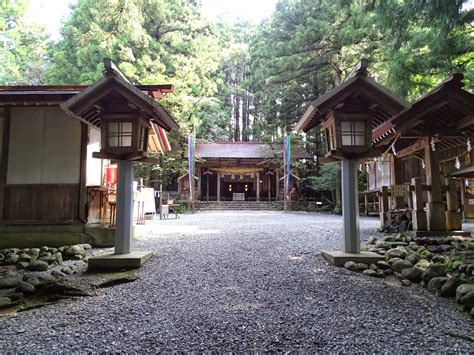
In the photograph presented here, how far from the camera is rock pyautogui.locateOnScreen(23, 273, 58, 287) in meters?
3.68

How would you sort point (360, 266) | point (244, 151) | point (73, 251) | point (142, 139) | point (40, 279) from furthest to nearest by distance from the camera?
point (244, 151), point (73, 251), point (142, 139), point (360, 266), point (40, 279)

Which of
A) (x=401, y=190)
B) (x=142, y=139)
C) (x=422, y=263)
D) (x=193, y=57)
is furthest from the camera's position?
(x=193, y=57)

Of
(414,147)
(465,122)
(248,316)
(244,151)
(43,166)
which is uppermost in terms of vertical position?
(244,151)

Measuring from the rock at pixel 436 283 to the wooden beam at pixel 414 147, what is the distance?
15.4 feet

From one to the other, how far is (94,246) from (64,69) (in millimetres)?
17341

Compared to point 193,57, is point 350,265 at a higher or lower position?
lower

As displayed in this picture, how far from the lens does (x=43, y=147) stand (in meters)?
6.87

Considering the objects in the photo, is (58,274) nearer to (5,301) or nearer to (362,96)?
(5,301)

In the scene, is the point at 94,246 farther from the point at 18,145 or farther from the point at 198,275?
the point at 198,275

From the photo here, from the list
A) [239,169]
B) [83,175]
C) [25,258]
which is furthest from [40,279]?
[239,169]

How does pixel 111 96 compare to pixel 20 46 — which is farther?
pixel 20 46

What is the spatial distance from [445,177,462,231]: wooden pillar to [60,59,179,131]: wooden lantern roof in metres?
6.73

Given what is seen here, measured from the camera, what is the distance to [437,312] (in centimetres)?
290

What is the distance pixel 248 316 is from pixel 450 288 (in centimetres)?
222
